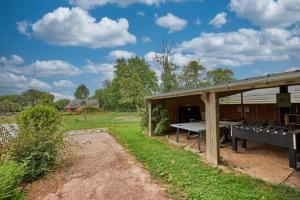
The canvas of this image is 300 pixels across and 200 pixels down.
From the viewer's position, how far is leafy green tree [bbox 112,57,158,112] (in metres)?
29.5

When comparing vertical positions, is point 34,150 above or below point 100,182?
above

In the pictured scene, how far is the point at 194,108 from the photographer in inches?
460

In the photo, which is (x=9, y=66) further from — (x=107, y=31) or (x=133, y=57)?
(x=133, y=57)

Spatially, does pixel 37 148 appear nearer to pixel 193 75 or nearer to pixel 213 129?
pixel 213 129

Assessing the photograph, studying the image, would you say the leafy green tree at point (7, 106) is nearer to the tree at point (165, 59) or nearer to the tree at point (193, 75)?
the tree at point (165, 59)

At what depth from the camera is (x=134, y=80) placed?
2981 cm

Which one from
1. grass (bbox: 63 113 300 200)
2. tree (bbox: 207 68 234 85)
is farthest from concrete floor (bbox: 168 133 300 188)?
tree (bbox: 207 68 234 85)

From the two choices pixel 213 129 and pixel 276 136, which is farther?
pixel 213 129

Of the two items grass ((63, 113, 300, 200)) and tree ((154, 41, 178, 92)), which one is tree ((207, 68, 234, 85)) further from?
grass ((63, 113, 300, 200))

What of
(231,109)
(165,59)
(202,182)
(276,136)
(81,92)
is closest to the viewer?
(202,182)

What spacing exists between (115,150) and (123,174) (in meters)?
2.84

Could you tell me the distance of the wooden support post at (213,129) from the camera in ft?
18.4

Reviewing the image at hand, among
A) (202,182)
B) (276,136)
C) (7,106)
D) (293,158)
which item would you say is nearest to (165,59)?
(7,106)

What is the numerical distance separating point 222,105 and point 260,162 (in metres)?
6.08
